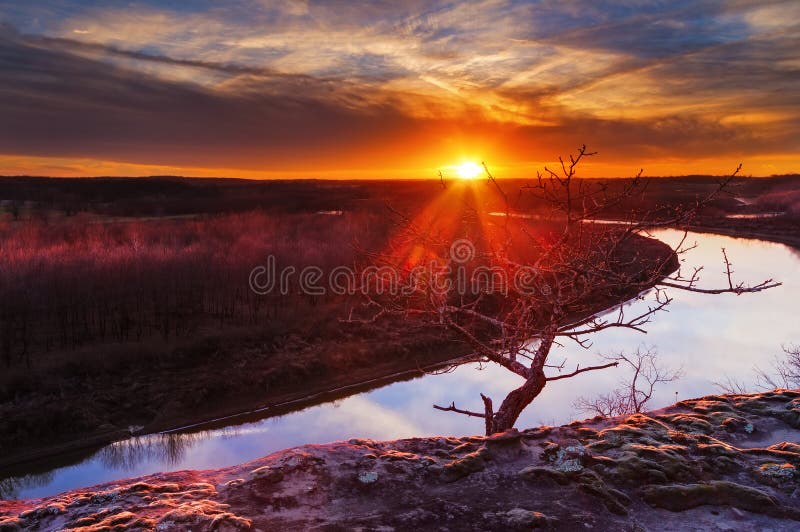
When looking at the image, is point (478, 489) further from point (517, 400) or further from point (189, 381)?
point (189, 381)

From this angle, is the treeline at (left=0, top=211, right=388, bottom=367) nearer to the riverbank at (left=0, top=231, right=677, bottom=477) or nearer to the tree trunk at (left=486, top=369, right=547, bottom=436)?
the riverbank at (left=0, top=231, right=677, bottom=477)

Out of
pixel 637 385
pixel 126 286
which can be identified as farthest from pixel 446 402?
pixel 126 286

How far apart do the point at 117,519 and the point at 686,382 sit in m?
18.4

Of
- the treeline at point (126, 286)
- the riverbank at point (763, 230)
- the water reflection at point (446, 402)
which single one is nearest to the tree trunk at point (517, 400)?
the water reflection at point (446, 402)

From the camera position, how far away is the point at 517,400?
6.30 meters

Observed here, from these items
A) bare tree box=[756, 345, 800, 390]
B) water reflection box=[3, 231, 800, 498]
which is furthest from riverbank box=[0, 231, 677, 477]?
bare tree box=[756, 345, 800, 390]

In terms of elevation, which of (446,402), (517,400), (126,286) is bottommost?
(446,402)

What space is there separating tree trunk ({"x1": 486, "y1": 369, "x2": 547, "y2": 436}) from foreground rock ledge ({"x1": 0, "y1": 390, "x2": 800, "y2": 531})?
17.7 inches

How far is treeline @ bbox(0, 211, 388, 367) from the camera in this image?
Result: 71.9 feet

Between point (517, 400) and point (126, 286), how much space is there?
23572 mm

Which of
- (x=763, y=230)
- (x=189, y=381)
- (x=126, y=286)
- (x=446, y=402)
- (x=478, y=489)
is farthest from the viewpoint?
(x=763, y=230)

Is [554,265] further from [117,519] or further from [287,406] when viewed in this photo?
[287,406]

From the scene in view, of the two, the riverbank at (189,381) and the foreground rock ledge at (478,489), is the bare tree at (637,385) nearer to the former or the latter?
the riverbank at (189,381)

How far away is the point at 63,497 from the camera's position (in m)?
4.89
